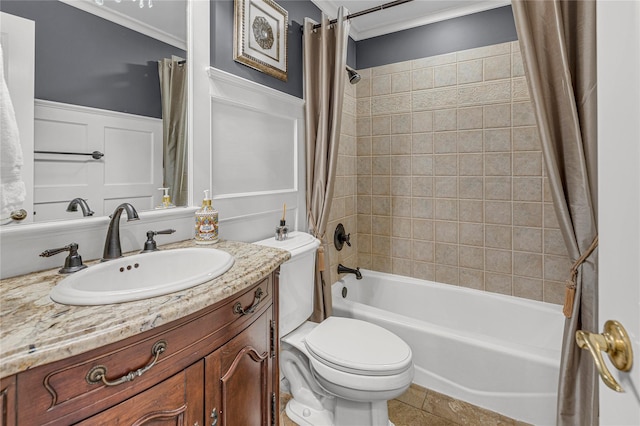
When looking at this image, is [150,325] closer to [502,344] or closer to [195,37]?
[195,37]

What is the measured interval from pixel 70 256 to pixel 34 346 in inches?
20.0

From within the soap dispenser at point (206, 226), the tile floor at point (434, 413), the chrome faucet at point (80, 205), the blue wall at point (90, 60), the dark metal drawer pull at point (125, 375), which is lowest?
the tile floor at point (434, 413)

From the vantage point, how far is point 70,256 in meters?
0.91

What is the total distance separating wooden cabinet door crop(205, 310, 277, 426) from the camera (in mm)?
810

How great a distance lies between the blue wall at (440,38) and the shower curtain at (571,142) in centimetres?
105

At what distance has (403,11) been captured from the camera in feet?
7.61

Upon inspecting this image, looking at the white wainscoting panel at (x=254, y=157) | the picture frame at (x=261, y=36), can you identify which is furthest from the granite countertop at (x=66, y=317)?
the picture frame at (x=261, y=36)

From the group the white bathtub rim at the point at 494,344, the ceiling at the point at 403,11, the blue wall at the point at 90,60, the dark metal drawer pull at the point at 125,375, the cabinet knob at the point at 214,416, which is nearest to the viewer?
the dark metal drawer pull at the point at 125,375

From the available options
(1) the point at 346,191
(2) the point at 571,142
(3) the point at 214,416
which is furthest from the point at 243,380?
(1) the point at 346,191

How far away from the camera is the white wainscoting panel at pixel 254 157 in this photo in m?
1.51

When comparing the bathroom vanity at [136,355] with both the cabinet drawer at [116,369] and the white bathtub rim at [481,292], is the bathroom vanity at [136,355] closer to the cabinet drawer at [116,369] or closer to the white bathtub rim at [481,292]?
the cabinet drawer at [116,369]

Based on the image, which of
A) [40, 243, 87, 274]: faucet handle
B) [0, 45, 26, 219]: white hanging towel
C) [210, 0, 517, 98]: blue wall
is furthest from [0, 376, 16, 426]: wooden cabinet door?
[210, 0, 517, 98]: blue wall

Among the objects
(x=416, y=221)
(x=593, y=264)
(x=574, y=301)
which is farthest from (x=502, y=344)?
(x=416, y=221)

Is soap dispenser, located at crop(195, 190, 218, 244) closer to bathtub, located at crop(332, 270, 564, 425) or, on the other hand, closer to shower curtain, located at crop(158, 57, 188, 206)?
shower curtain, located at crop(158, 57, 188, 206)
